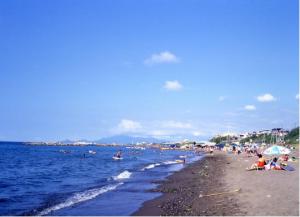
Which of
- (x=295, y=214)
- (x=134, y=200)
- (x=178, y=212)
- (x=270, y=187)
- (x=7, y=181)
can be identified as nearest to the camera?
(x=295, y=214)

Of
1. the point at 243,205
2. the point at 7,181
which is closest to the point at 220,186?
the point at 243,205

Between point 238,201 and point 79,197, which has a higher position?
point 238,201

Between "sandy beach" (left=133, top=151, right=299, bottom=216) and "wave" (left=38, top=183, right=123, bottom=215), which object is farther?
"wave" (left=38, top=183, right=123, bottom=215)

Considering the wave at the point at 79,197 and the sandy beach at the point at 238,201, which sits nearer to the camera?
the sandy beach at the point at 238,201

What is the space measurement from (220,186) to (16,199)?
12.2 metres

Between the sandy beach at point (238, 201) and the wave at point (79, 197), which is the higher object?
the sandy beach at point (238, 201)

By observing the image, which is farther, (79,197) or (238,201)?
(79,197)

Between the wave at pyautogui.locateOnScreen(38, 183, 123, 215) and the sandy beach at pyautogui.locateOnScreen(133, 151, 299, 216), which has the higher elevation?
the sandy beach at pyautogui.locateOnScreen(133, 151, 299, 216)

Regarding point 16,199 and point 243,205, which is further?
point 16,199

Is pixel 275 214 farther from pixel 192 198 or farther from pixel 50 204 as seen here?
pixel 50 204

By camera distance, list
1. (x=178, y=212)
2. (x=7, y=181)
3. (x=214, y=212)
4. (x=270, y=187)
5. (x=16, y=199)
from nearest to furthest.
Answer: (x=214, y=212)
(x=178, y=212)
(x=270, y=187)
(x=16, y=199)
(x=7, y=181)

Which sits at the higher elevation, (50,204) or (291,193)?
(291,193)

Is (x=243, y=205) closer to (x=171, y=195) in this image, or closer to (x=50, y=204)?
(x=171, y=195)

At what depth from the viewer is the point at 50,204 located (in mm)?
20609
